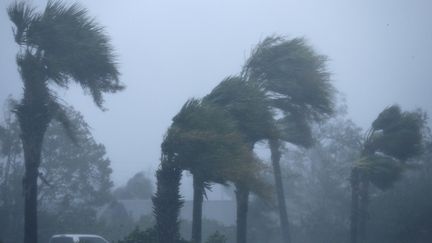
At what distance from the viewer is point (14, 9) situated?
432 inches

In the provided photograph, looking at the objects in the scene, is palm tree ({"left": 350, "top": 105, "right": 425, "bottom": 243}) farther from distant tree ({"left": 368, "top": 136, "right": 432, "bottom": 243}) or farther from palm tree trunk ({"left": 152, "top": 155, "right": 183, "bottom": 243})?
palm tree trunk ({"left": 152, "top": 155, "right": 183, "bottom": 243})

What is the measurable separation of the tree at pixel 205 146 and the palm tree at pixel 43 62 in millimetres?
2896

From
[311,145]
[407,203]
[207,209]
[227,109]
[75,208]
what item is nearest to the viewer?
[227,109]

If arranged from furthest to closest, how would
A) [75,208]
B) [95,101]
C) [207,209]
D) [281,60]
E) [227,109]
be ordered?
[207,209] < [75,208] < [281,60] < [95,101] < [227,109]

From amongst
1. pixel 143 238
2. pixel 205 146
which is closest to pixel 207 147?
pixel 205 146

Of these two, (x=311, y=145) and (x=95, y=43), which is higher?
(x=95, y=43)

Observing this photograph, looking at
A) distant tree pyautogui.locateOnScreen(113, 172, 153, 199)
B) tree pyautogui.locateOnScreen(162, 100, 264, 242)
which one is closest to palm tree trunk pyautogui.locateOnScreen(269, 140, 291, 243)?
tree pyautogui.locateOnScreen(162, 100, 264, 242)

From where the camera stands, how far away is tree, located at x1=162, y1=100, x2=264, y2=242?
31.5ft

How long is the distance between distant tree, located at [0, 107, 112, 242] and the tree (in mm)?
26558

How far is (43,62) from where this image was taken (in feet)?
36.1

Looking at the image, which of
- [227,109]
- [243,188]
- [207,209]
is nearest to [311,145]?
[227,109]

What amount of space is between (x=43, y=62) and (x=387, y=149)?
14251 millimetres

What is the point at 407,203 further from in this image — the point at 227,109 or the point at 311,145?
the point at 227,109

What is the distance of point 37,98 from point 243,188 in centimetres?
503
